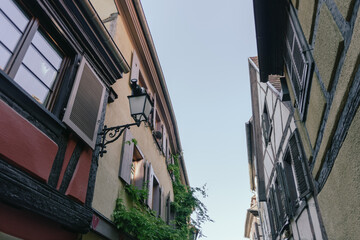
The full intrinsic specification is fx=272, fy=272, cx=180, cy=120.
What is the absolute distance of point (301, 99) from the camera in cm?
416

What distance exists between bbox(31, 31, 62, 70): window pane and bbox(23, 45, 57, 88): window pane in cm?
9

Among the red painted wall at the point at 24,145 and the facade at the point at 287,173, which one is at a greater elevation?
the facade at the point at 287,173

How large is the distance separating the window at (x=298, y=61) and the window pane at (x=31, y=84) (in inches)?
134

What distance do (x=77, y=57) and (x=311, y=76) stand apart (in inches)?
134

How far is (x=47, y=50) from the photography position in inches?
144

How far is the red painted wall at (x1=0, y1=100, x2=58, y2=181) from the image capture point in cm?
259

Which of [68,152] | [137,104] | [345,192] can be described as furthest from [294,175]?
[68,152]

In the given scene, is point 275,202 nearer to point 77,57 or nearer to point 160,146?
point 160,146

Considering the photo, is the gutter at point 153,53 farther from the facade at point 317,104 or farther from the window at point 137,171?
the facade at point 317,104

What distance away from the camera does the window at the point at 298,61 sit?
364cm

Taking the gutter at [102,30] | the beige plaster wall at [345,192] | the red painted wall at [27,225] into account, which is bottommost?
the red painted wall at [27,225]

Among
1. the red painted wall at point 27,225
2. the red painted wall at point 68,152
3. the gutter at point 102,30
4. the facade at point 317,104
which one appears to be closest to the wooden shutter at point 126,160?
the gutter at point 102,30

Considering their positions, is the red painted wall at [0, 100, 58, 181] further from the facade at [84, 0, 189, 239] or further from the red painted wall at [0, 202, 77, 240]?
the facade at [84, 0, 189, 239]

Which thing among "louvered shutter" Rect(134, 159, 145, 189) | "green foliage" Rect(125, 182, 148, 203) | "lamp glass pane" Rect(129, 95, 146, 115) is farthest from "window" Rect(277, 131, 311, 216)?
"louvered shutter" Rect(134, 159, 145, 189)
